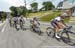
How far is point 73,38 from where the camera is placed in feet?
47.9

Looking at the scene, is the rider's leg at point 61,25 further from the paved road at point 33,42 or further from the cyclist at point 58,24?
the paved road at point 33,42

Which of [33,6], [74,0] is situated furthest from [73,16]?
[33,6]

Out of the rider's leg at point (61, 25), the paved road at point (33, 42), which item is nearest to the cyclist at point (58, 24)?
the rider's leg at point (61, 25)

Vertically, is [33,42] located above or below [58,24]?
below

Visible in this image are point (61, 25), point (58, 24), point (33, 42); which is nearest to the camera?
point (33, 42)

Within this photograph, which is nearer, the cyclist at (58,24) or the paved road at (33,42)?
the paved road at (33,42)

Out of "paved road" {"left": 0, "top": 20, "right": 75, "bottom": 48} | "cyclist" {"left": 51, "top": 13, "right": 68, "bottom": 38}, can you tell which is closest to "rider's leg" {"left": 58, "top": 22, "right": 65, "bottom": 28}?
"cyclist" {"left": 51, "top": 13, "right": 68, "bottom": 38}

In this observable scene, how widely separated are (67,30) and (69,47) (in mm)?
2856

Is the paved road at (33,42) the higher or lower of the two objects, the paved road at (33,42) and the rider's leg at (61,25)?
the lower

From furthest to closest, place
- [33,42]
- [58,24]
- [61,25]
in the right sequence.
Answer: [58,24] < [61,25] < [33,42]

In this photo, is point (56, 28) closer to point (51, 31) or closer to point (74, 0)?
point (51, 31)

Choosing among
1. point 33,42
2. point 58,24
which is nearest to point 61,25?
point 58,24

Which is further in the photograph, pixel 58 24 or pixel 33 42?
pixel 58 24

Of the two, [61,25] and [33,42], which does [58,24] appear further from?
[33,42]
